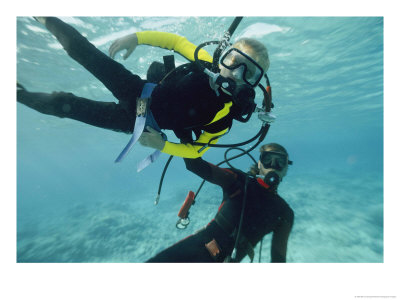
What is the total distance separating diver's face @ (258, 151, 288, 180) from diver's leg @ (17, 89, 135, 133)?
259 centimetres

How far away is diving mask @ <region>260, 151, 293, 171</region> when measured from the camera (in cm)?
369

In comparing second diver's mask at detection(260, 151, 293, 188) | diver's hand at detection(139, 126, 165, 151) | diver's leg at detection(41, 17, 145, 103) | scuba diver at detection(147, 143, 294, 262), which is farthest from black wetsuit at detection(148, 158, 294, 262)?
diver's leg at detection(41, 17, 145, 103)

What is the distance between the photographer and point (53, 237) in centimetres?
1527

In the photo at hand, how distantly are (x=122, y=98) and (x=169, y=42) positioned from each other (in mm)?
1192

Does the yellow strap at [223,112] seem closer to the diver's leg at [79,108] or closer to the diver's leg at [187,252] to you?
the diver's leg at [79,108]

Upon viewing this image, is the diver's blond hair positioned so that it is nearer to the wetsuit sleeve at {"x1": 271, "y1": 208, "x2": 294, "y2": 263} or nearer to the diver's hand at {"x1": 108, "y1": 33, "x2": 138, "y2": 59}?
the diver's hand at {"x1": 108, "y1": 33, "x2": 138, "y2": 59}

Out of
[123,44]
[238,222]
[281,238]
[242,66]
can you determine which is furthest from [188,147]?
[281,238]

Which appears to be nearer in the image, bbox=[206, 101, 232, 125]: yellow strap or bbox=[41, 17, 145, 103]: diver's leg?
bbox=[41, 17, 145, 103]: diver's leg

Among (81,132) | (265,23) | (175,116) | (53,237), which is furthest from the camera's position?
(81,132)

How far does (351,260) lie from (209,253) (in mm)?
9904

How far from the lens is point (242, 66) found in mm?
2430
